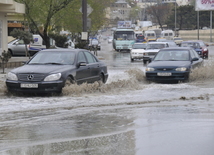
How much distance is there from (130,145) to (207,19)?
104123mm

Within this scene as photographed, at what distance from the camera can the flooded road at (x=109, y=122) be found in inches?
258

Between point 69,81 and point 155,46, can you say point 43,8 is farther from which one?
point 69,81

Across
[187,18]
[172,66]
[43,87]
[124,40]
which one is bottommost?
[43,87]

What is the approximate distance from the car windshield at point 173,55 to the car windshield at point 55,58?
5492mm

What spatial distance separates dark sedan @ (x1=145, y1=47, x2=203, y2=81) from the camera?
17.2 metres

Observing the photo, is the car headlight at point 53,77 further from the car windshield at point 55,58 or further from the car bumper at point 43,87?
the car windshield at point 55,58

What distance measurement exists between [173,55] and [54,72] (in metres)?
7.20

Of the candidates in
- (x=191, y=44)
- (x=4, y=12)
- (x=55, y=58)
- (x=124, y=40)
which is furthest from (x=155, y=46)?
(x=124, y=40)

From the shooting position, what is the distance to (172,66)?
56.6 feet

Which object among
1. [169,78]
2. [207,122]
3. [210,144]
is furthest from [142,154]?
[169,78]

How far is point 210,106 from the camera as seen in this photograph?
10.7 metres

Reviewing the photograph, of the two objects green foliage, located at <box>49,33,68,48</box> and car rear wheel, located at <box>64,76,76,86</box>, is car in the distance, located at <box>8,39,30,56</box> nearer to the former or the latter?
green foliage, located at <box>49,33,68,48</box>

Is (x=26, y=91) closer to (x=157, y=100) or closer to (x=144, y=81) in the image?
(x=157, y=100)

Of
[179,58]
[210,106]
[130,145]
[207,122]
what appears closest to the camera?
[130,145]
